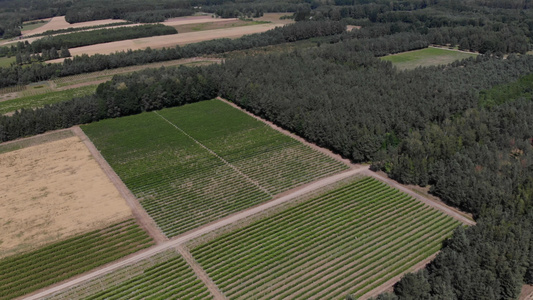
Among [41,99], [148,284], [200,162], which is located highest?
[41,99]

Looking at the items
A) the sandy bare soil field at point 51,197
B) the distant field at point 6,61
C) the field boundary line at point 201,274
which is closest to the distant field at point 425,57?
the sandy bare soil field at point 51,197

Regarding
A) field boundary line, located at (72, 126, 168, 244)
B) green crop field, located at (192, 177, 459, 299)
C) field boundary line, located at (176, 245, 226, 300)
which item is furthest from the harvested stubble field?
field boundary line, located at (72, 126, 168, 244)

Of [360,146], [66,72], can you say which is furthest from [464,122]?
[66,72]

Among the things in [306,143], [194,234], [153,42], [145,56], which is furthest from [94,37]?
[194,234]

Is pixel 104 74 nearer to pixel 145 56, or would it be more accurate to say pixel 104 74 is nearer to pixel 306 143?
pixel 145 56

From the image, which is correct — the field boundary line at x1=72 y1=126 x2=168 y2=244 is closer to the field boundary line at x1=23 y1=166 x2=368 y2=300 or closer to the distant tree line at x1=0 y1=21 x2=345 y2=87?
the field boundary line at x1=23 y1=166 x2=368 y2=300

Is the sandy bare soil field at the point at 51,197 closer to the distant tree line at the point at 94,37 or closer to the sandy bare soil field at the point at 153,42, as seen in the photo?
the sandy bare soil field at the point at 153,42
